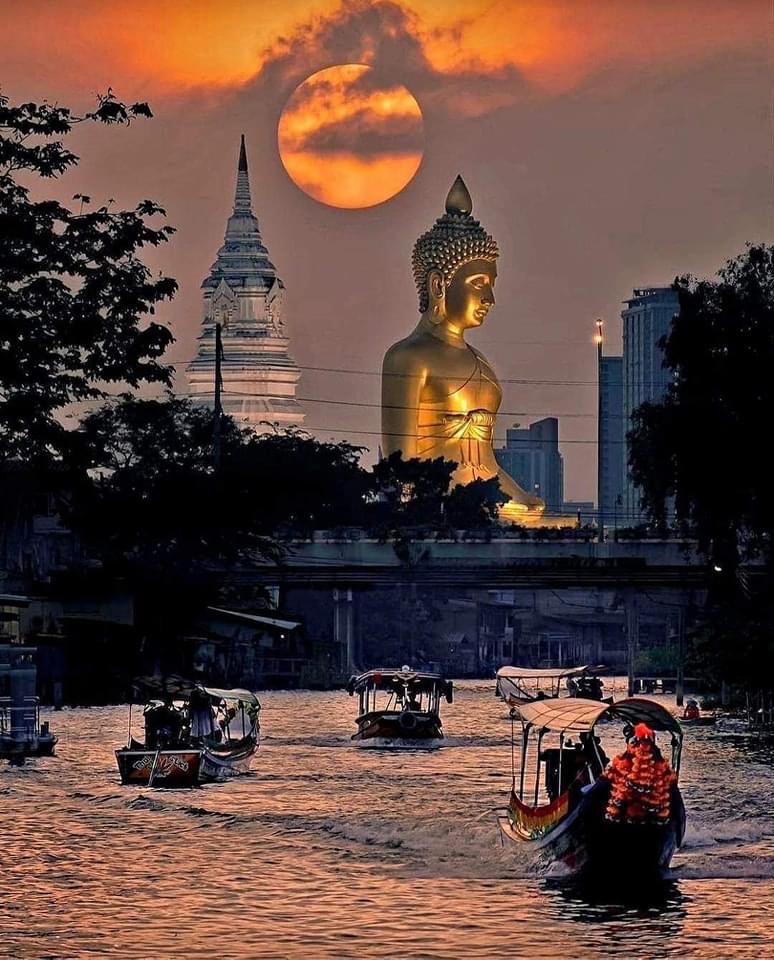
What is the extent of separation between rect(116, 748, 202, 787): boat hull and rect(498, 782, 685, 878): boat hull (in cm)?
1702

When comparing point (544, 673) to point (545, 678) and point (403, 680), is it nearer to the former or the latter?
point (403, 680)

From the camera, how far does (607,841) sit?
4091 cm

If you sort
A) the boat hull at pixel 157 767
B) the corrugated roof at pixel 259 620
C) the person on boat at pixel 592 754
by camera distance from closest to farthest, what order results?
the person on boat at pixel 592 754
the boat hull at pixel 157 767
the corrugated roof at pixel 259 620

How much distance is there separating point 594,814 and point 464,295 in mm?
127957

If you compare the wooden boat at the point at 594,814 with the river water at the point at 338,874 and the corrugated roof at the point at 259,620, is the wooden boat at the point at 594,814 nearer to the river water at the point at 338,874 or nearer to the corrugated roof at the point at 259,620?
the river water at the point at 338,874

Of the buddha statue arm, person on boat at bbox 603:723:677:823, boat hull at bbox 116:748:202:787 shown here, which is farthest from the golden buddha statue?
person on boat at bbox 603:723:677:823

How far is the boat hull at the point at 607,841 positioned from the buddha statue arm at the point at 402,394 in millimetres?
121264

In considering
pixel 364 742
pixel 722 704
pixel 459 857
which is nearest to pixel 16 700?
pixel 364 742

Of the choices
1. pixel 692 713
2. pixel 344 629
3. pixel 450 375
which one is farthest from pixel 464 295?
pixel 692 713

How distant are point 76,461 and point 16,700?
25.9 ft

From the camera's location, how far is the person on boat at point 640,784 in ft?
132

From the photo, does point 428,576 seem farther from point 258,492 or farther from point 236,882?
point 236,882

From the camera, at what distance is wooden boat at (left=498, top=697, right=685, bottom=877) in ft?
133

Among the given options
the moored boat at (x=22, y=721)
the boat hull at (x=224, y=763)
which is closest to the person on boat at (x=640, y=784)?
the boat hull at (x=224, y=763)
